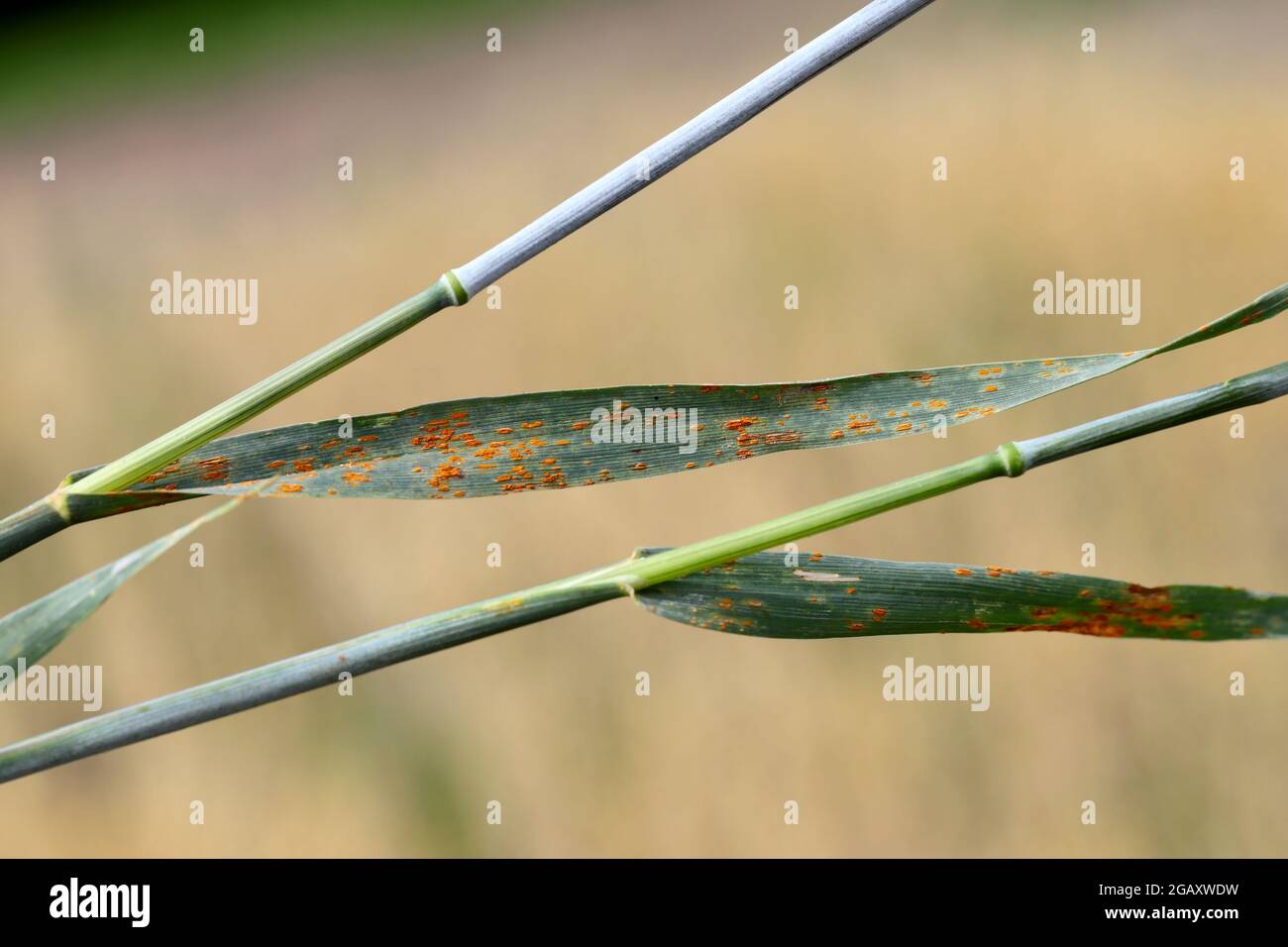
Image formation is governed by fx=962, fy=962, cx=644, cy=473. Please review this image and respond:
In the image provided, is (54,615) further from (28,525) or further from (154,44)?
(154,44)

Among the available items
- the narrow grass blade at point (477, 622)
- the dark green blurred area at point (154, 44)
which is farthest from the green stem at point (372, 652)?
the dark green blurred area at point (154, 44)

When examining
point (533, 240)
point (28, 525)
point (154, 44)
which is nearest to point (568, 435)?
point (533, 240)

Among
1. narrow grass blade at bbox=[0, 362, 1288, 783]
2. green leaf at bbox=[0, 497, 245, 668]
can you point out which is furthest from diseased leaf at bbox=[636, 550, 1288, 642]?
green leaf at bbox=[0, 497, 245, 668]

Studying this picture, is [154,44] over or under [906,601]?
over

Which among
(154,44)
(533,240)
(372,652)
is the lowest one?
(372,652)

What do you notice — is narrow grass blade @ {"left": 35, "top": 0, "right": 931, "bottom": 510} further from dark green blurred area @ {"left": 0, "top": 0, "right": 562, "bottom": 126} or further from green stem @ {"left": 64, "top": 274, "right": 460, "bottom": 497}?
dark green blurred area @ {"left": 0, "top": 0, "right": 562, "bottom": 126}
